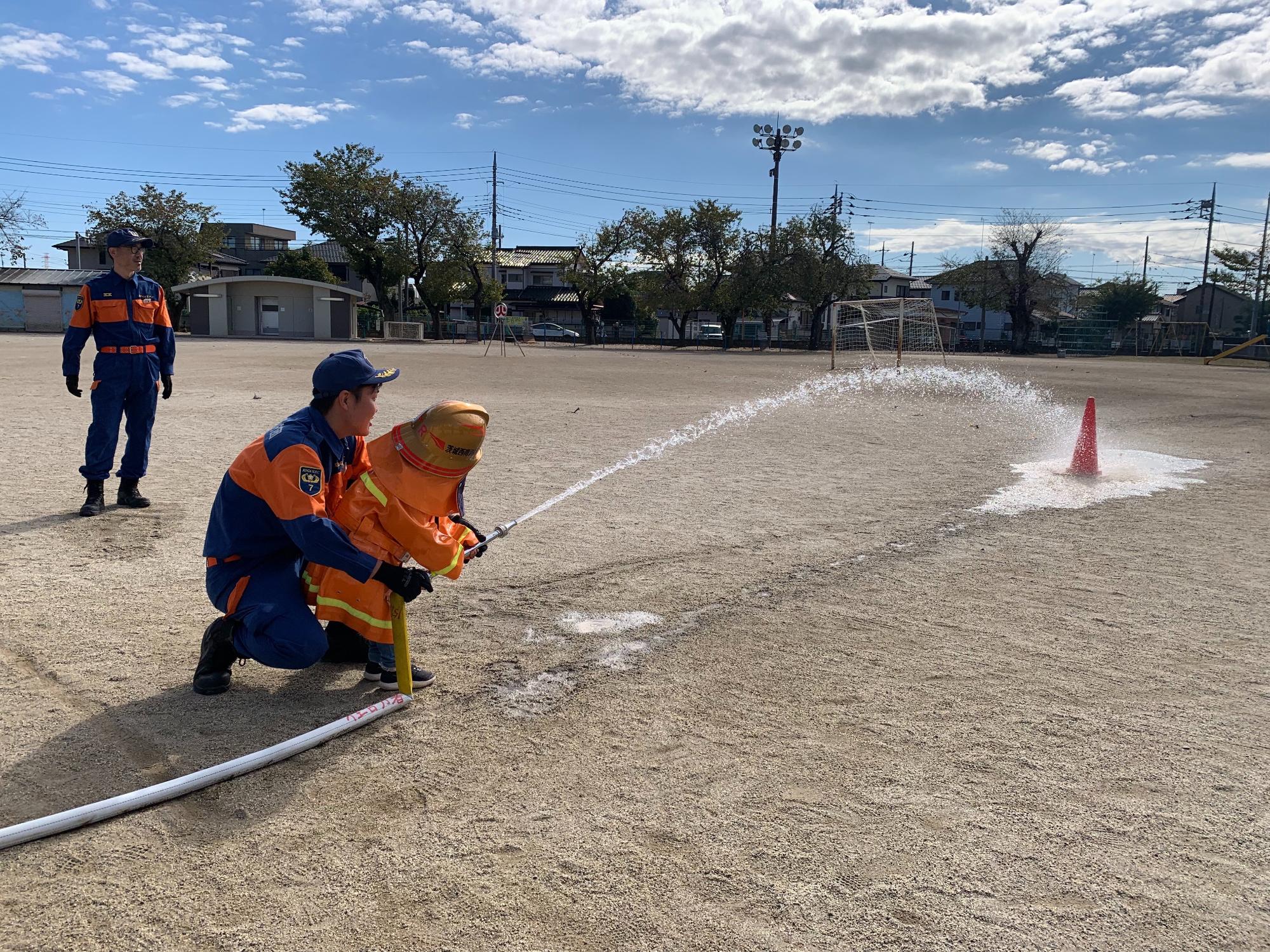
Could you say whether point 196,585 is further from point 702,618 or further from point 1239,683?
point 1239,683

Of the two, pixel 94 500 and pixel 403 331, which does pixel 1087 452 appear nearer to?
pixel 94 500

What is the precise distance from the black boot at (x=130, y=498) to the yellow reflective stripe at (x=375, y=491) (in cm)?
427

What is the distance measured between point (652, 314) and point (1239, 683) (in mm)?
67259

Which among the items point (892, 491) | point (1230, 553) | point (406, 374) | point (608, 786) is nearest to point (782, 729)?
point (608, 786)

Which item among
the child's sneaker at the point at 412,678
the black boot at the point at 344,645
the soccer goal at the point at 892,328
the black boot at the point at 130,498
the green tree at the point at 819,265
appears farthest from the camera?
the green tree at the point at 819,265

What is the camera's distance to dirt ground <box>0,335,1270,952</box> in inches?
90.7

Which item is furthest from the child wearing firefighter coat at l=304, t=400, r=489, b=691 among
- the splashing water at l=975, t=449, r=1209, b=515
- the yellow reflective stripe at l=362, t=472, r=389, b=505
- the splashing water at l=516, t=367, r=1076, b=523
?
the splashing water at l=975, t=449, r=1209, b=515

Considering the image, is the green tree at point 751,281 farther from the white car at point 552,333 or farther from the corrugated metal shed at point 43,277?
the corrugated metal shed at point 43,277

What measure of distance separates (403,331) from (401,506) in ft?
187

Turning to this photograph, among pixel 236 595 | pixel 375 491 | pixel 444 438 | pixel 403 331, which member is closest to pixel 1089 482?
pixel 444 438

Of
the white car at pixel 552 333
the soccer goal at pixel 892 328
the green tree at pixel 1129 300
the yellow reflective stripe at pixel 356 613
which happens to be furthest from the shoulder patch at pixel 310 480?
the green tree at pixel 1129 300

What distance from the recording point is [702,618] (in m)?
4.62

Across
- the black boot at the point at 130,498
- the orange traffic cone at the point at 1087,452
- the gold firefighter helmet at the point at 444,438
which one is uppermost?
the gold firefighter helmet at the point at 444,438

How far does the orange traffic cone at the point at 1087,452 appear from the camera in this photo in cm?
914
